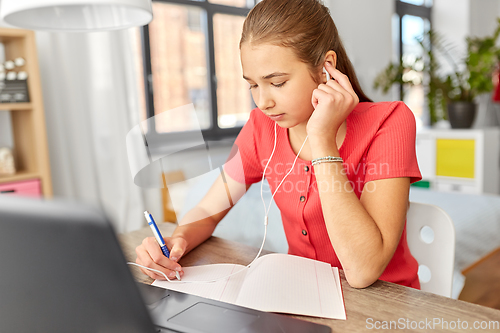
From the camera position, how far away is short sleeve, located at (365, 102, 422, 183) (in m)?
0.78

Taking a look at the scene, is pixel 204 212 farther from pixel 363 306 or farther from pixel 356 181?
pixel 363 306

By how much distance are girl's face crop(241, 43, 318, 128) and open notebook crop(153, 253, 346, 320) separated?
11.7 inches

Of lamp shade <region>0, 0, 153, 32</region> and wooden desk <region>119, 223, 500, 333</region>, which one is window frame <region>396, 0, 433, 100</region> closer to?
lamp shade <region>0, 0, 153, 32</region>

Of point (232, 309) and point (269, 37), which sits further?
point (269, 37)

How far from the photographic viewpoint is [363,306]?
1.97 ft

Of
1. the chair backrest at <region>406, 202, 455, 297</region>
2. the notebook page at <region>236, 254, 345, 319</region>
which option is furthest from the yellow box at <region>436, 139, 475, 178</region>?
the notebook page at <region>236, 254, 345, 319</region>

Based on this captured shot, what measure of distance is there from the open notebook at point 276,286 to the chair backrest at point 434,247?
11.7 inches

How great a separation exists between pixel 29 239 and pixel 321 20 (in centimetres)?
74

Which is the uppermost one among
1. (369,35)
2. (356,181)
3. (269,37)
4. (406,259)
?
(369,35)

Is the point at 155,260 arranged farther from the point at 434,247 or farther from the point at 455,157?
the point at 455,157

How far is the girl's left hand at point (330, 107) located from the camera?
0.80 m

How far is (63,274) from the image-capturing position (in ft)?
0.88

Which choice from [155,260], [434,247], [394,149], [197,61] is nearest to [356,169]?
[394,149]

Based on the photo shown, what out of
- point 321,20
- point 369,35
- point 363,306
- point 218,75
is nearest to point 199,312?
point 363,306
